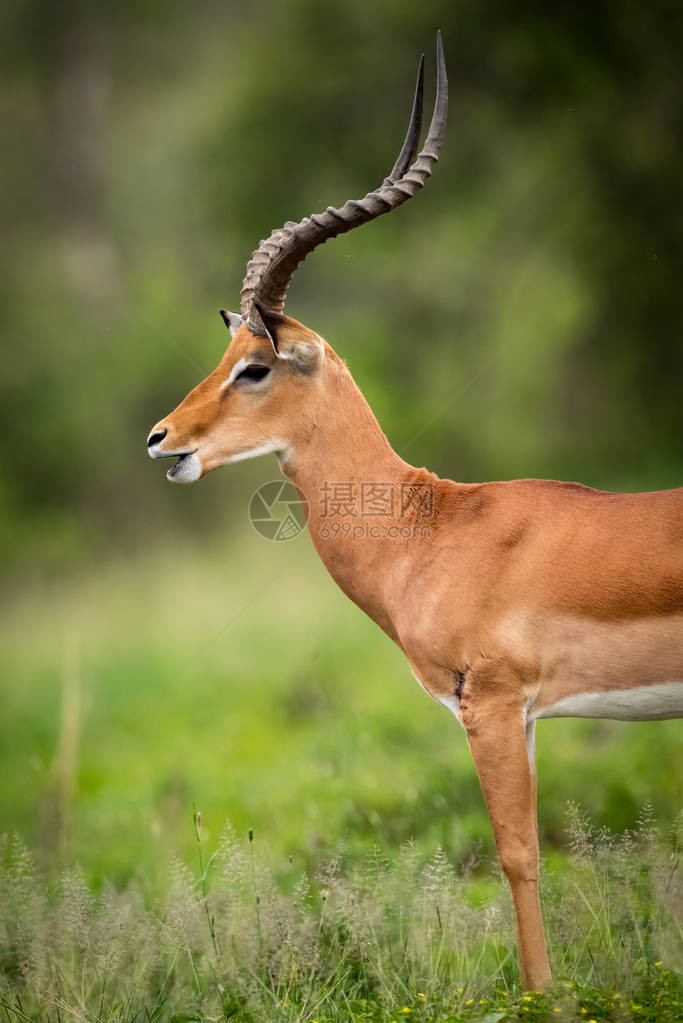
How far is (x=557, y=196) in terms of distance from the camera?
16453 mm

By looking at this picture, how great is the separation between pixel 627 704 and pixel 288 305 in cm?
1230

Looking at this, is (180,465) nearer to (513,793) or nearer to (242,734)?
(513,793)

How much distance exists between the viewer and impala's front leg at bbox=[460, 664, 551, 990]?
423cm

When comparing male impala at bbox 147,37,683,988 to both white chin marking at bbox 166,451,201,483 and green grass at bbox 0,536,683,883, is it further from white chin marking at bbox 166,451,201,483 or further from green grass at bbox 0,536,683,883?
green grass at bbox 0,536,683,883

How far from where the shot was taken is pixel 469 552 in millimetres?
4551

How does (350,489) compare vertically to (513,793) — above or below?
above

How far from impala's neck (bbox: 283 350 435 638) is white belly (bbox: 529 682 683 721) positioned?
2.66 feet

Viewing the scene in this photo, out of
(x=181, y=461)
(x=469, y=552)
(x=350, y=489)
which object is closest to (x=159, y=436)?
(x=181, y=461)

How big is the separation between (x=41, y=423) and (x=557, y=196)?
804 cm

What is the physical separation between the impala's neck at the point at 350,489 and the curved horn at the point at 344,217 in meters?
0.41

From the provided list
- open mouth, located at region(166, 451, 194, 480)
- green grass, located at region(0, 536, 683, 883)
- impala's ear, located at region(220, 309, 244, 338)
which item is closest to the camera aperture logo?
green grass, located at region(0, 536, 683, 883)

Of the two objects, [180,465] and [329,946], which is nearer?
[180,465]

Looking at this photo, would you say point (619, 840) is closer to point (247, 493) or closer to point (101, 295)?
point (247, 493)

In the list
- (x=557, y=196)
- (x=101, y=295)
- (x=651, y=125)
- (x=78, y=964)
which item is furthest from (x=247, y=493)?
(x=78, y=964)
